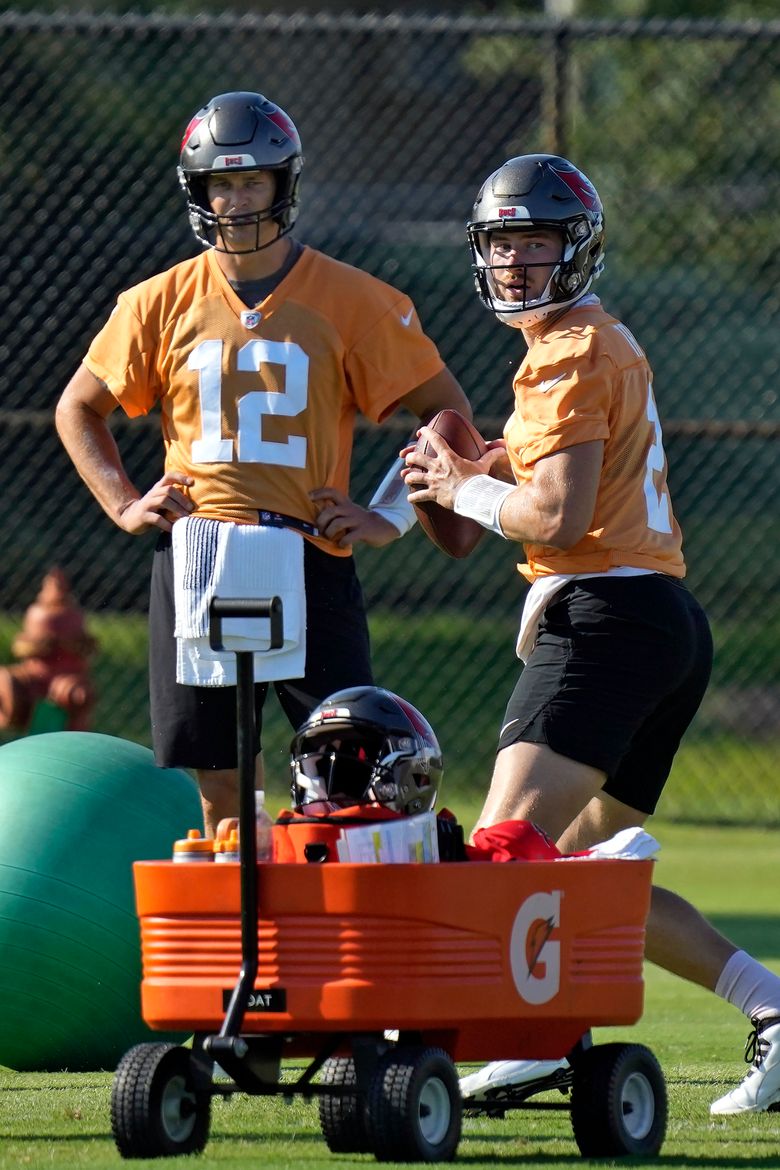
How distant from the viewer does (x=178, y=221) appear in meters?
13.4

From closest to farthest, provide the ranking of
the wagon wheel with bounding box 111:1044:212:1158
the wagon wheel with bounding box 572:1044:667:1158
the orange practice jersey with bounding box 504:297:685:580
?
1. the wagon wheel with bounding box 111:1044:212:1158
2. the wagon wheel with bounding box 572:1044:667:1158
3. the orange practice jersey with bounding box 504:297:685:580

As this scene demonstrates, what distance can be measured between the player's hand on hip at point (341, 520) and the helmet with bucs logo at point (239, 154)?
68 centimetres

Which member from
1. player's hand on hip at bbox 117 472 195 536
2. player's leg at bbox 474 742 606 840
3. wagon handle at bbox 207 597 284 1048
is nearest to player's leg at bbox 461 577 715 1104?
player's leg at bbox 474 742 606 840

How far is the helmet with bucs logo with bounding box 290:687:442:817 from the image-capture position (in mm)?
4320

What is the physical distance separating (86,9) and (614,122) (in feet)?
35.0

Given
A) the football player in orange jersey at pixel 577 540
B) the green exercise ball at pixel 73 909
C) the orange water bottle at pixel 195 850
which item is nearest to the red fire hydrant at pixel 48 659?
the green exercise ball at pixel 73 909

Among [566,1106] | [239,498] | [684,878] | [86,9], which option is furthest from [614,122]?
[566,1106]

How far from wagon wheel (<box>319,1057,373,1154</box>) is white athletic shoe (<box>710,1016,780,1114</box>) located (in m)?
1.11

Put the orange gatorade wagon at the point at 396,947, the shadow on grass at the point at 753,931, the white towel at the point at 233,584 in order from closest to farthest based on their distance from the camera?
the orange gatorade wagon at the point at 396,947 < the white towel at the point at 233,584 < the shadow on grass at the point at 753,931

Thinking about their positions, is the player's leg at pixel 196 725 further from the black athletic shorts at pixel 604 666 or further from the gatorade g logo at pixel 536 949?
the gatorade g logo at pixel 536 949

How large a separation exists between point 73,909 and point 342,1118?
1.36m

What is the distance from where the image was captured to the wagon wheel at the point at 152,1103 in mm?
4020

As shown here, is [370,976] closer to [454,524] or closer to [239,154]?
[454,524]

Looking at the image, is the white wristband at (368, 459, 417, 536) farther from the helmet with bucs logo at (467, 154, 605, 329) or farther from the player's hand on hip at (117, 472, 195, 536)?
the helmet with bucs logo at (467, 154, 605, 329)
